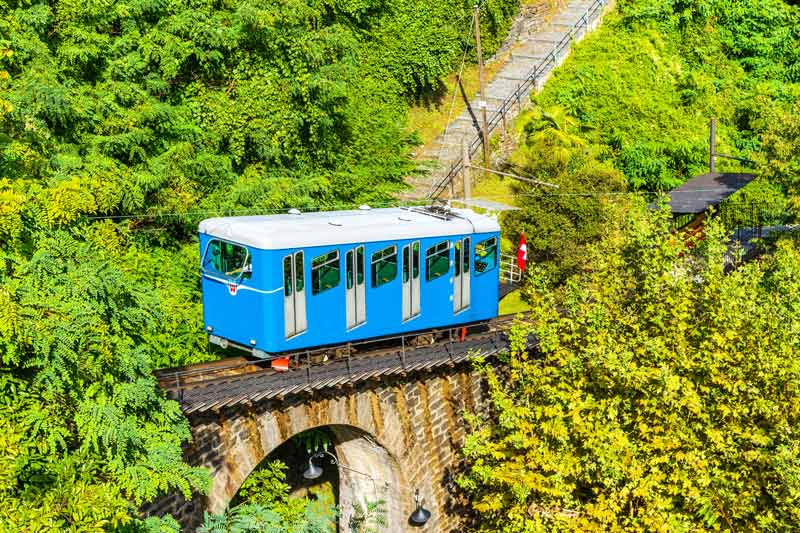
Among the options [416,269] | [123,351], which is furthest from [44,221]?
[416,269]

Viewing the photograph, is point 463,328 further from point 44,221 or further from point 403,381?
point 44,221

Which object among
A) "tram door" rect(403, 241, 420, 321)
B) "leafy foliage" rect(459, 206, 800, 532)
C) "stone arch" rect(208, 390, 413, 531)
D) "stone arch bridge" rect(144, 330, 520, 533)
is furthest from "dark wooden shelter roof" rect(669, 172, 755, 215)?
"stone arch" rect(208, 390, 413, 531)

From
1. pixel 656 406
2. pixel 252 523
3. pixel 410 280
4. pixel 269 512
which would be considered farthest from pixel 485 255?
pixel 252 523

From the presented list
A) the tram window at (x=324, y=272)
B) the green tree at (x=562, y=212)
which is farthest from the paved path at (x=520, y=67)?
the tram window at (x=324, y=272)

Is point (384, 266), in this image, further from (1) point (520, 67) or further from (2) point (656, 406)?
(1) point (520, 67)

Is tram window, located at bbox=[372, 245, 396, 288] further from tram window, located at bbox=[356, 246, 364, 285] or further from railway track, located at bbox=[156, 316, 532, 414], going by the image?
railway track, located at bbox=[156, 316, 532, 414]
